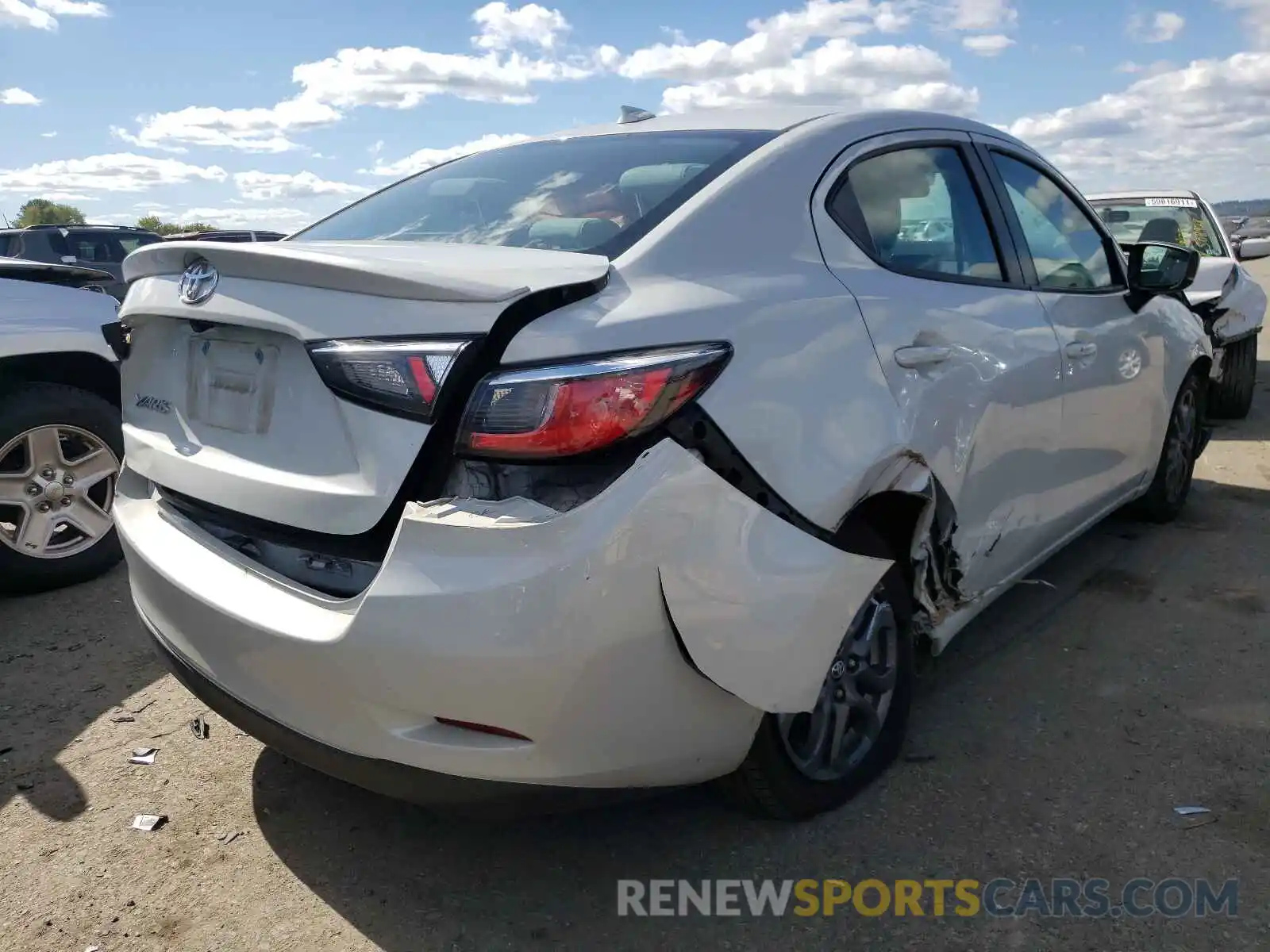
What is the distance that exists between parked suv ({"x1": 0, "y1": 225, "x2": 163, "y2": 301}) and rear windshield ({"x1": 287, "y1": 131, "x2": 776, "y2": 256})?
1007 cm

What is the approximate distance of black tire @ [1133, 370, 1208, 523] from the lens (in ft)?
15.4

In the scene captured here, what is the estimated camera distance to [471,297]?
6.15 ft

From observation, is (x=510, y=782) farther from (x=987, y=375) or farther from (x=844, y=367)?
(x=987, y=375)

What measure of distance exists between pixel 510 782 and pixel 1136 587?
10.5 ft

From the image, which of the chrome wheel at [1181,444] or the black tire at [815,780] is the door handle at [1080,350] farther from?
the chrome wheel at [1181,444]

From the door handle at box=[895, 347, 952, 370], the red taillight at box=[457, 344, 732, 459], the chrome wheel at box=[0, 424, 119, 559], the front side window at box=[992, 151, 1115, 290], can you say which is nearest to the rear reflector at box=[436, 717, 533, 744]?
the red taillight at box=[457, 344, 732, 459]

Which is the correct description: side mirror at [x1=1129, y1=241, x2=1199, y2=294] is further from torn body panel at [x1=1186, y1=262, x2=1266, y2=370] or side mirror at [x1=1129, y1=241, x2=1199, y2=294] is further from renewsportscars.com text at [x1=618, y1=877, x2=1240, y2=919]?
renewsportscars.com text at [x1=618, y1=877, x2=1240, y2=919]

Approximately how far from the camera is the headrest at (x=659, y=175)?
8.02 feet

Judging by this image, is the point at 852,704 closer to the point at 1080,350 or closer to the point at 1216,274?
the point at 1080,350

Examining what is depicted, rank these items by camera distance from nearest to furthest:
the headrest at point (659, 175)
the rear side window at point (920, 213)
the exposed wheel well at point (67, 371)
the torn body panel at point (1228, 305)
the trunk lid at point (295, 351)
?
the trunk lid at point (295, 351) → the headrest at point (659, 175) → the rear side window at point (920, 213) → the exposed wheel well at point (67, 371) → the torn body panel at point (1228, 305)

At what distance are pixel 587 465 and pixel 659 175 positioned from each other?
98 cm

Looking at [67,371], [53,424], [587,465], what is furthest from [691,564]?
[67,371]

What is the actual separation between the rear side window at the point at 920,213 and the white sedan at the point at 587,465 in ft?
0.05

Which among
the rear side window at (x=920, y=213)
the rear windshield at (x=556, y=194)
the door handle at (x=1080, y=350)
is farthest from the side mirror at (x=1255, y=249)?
the rear windshield at (x=556, y=194)
